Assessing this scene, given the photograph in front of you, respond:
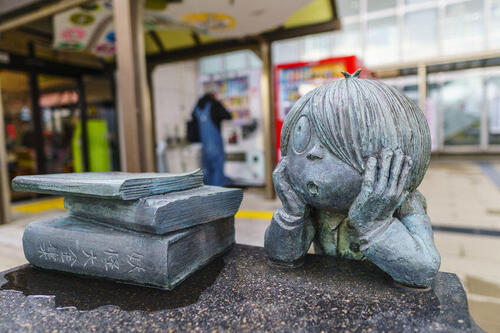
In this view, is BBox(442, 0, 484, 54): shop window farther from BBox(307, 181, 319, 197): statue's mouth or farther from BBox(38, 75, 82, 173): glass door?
BBox(307, 181, 319, 197): statue's mouth

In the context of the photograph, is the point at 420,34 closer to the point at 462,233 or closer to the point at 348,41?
the point at 348,41

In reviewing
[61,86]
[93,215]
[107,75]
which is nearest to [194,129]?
[107,75]

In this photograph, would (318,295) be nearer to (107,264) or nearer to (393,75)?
(107,264)

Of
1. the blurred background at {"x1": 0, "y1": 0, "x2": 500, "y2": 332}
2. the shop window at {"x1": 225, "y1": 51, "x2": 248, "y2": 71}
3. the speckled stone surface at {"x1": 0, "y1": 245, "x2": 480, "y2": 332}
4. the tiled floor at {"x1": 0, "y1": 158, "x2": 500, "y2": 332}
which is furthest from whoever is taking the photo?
the shop window at {"x1": 225, "y1": 51, "x2": 248, "y2": 71}

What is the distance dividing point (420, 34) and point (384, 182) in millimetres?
11718

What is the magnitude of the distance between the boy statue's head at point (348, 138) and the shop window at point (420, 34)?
11.3m

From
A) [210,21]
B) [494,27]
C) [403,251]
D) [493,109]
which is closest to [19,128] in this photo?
[210,21]

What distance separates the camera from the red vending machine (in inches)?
167

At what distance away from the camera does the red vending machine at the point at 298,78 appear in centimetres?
425

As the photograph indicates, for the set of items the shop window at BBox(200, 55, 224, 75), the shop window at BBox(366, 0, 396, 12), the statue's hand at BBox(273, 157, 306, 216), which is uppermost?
the shop window at BBox(366, 0, 396, 12)

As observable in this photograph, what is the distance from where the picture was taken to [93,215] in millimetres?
883

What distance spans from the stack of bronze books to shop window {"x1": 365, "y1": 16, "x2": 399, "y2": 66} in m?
11.2

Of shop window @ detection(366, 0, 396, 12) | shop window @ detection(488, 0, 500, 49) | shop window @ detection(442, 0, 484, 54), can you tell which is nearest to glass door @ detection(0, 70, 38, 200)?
shop window @ detection(366, 0, 396, 12)

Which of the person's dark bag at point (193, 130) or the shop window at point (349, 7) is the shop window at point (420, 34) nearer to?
the shop window at point (349, 7)
